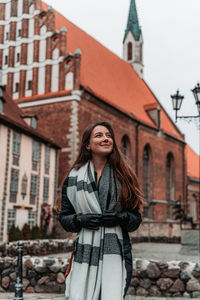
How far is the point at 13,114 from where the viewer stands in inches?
686

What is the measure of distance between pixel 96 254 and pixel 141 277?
355 cm

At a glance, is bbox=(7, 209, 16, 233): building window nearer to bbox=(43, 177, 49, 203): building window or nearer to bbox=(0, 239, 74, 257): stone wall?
bbox=(43, 177, 49, 203): building window

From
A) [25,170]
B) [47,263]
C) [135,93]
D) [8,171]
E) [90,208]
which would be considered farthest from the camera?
[135,93]

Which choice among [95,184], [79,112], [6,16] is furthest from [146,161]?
[95,184]

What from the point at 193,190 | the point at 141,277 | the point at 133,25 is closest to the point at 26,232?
the point at 141,277

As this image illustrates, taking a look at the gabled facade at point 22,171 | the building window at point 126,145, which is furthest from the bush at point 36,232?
the building window at point 126,145

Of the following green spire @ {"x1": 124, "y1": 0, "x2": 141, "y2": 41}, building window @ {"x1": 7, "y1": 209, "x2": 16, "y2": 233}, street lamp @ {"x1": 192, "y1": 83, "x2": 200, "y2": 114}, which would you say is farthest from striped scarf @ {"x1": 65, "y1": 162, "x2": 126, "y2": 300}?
green spire @ {"x1": 124, "y1": 0, "x2": 141, "y2": 41}

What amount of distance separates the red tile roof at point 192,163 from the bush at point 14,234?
23277 mm

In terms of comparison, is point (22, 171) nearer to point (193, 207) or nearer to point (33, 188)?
point (33, 188)

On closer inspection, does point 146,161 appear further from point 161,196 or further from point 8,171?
point 8,171

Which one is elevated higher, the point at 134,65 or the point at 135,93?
the point at 134,65

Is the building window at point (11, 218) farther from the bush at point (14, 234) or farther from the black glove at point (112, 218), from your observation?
the black glove at point (112, 218)

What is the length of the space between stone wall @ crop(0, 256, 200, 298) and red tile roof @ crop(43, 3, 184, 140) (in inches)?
611

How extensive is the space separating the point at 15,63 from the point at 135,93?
13.2 m
